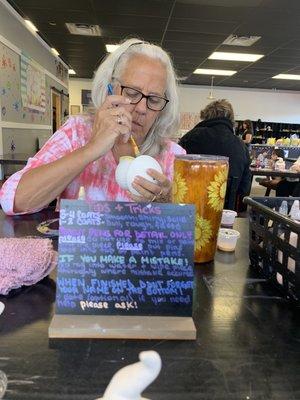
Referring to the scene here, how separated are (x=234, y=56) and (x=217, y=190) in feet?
25.2

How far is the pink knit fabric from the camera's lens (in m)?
0.73

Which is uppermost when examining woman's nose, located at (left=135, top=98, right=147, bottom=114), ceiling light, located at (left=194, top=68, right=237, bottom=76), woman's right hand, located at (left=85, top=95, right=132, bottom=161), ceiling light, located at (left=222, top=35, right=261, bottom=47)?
ceiling light, located at (left=222, top=35, right=261, bottom=47)

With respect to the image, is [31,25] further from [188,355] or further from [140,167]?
[188,355]

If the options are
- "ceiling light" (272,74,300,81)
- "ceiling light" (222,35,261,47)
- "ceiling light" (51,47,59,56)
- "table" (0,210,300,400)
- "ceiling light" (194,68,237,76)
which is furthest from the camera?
"ceiling light" (272,74,300,81)

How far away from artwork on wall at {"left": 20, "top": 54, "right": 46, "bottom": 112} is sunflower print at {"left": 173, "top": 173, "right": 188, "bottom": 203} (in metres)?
5.68

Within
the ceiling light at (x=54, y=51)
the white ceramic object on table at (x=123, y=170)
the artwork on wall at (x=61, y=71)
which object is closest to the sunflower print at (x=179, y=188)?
the white ceramic object on table at (x=123, y=170)

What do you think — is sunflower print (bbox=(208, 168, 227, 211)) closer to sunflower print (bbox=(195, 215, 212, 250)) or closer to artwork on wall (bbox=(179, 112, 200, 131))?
sunflower print (bbox=(195, 215, 212, 250))

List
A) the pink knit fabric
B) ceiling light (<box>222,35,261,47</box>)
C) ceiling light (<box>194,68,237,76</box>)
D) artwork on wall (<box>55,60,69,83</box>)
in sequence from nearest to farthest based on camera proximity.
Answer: the pink knit fabric, ceiling light (<box>222,35,261,47</box>), artwork on wall (<box>55,60,69,83</box>), ceiling light (<box>194,68,237,76</box>)

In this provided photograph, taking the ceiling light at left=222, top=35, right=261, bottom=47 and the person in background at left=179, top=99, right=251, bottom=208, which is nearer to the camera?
the person in background at left=179, top=99, right=251, bottom=208

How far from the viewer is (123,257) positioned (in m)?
0.63

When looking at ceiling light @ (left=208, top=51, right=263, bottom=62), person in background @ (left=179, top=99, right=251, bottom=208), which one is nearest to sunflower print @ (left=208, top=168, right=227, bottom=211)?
person in background @ (left=179, top=99, right=251, bottom=208)

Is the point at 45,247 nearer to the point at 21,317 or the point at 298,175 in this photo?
the point at 21,317

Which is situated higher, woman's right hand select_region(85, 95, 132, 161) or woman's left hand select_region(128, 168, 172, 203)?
woman's right hand select_region(85, 95, 132, 161)

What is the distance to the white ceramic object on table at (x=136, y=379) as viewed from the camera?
344mm
